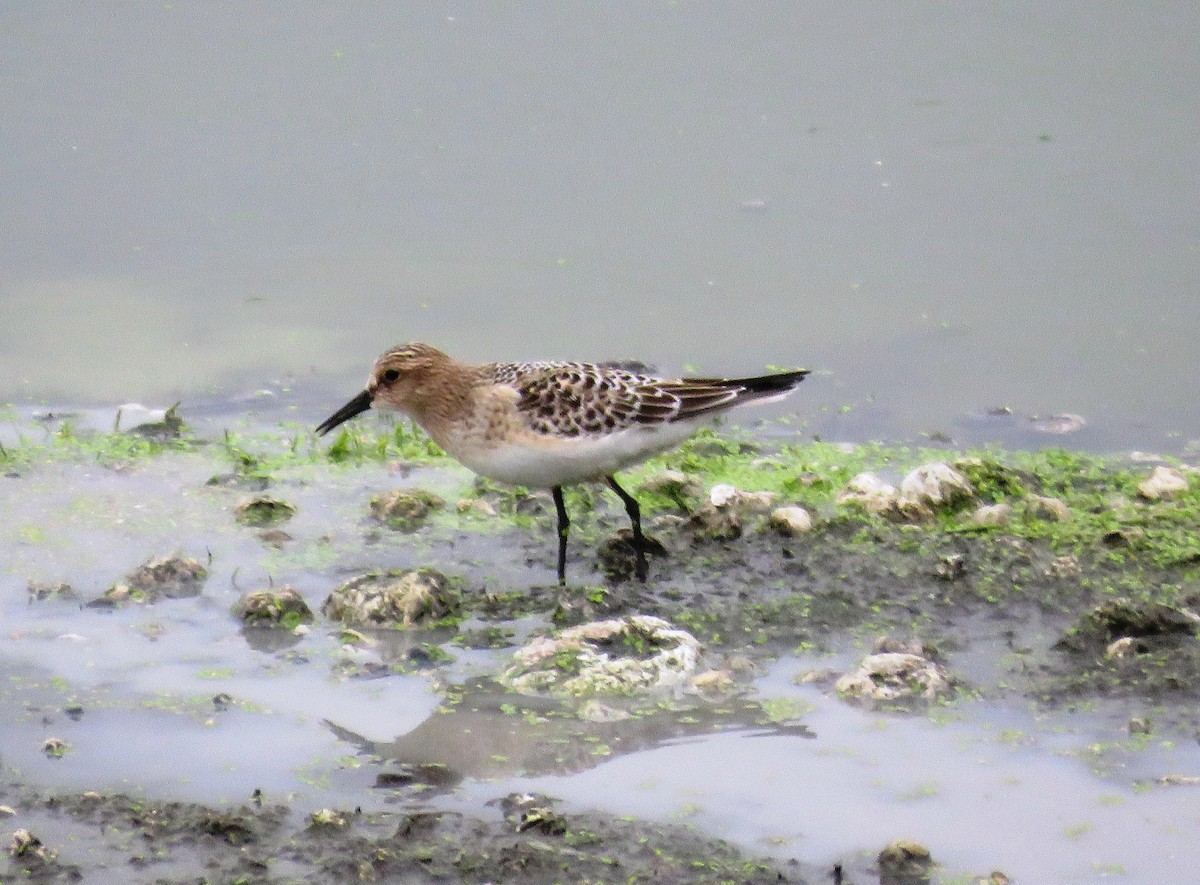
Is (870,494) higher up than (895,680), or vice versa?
(870,494)

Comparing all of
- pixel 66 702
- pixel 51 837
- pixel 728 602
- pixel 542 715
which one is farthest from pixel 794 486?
pixel 51 837

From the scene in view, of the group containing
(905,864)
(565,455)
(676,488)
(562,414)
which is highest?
(562,414)

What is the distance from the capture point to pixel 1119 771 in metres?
5.48

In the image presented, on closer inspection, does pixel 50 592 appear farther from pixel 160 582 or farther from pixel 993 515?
pixel 993 515

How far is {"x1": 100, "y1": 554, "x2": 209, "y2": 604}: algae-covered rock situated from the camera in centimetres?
693

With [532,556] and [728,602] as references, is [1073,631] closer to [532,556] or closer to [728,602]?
[728,602]

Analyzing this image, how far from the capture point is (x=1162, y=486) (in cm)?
824

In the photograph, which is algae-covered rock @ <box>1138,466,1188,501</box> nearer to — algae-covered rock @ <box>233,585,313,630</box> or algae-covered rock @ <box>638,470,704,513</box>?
algae-covered rock @ <box>638,470,704,513</box>

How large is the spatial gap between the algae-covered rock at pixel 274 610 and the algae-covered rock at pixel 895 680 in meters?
2.13

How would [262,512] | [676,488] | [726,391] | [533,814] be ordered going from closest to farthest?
[533,814]
[726,391]
[262,512]
[676,488]

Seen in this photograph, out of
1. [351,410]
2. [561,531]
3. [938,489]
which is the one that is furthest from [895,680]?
[351,410]

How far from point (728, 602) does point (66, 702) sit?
266cm

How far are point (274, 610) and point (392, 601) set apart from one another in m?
0.46

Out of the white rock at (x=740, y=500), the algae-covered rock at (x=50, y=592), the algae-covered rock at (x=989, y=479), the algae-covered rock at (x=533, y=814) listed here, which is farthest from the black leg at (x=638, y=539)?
the algae-covered rock at (x=50, y=592)
